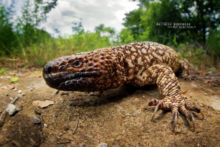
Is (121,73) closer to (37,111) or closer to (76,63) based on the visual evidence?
(76,63)

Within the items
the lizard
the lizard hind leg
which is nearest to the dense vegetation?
the lizard hind leg

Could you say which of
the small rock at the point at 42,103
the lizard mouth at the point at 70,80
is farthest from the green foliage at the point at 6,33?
the lizard mouth at the point at 70,80

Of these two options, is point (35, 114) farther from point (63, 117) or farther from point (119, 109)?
point (119, 109)

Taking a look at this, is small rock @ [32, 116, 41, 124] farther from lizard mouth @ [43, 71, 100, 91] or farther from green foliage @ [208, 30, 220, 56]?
green foliage @ [208, 30, 220, 56]

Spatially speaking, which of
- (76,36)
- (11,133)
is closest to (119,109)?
(11,133)

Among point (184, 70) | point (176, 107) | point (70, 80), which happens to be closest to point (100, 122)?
point (70, 80)

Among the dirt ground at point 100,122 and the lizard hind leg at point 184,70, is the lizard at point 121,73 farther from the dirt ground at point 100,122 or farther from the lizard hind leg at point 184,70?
the lizard hind leg at point 184,70
